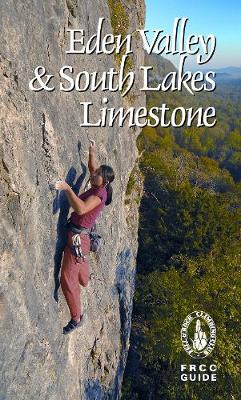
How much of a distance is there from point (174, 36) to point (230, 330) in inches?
432

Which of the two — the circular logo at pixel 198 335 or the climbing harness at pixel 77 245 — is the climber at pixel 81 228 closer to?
the climbing harness at pixel 77 245

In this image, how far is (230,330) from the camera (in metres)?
17.0

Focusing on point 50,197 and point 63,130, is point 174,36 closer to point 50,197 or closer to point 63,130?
point 63,130

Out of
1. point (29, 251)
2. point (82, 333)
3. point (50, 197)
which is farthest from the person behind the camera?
point (82, 333)

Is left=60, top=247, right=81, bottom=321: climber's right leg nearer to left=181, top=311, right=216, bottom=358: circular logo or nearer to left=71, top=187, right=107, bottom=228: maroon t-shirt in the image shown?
left=71, top=187, right=107, bottom=228: maroon t-shirt

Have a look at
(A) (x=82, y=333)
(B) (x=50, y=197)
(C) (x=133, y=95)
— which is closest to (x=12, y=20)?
(B) (x=50, y=197)

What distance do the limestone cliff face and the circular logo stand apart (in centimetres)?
540

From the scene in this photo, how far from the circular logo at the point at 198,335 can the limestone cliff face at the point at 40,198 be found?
540cm

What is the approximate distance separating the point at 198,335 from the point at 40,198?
1174 cm

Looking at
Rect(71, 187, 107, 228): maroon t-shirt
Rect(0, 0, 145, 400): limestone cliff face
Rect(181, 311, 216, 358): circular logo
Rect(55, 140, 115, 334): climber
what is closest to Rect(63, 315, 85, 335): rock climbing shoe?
Rect(55, 140, 115, 334): climber

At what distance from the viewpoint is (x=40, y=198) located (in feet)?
24.4

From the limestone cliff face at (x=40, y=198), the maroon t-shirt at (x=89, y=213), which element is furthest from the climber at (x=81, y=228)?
the limestone cliff face at (x=40, y=198)

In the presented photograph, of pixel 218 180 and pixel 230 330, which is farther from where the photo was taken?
pixel 218 180

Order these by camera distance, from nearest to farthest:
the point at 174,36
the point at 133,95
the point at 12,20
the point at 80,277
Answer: the point at 12,20
the point at 80,277
the point at 174,36
the point at 133,95
